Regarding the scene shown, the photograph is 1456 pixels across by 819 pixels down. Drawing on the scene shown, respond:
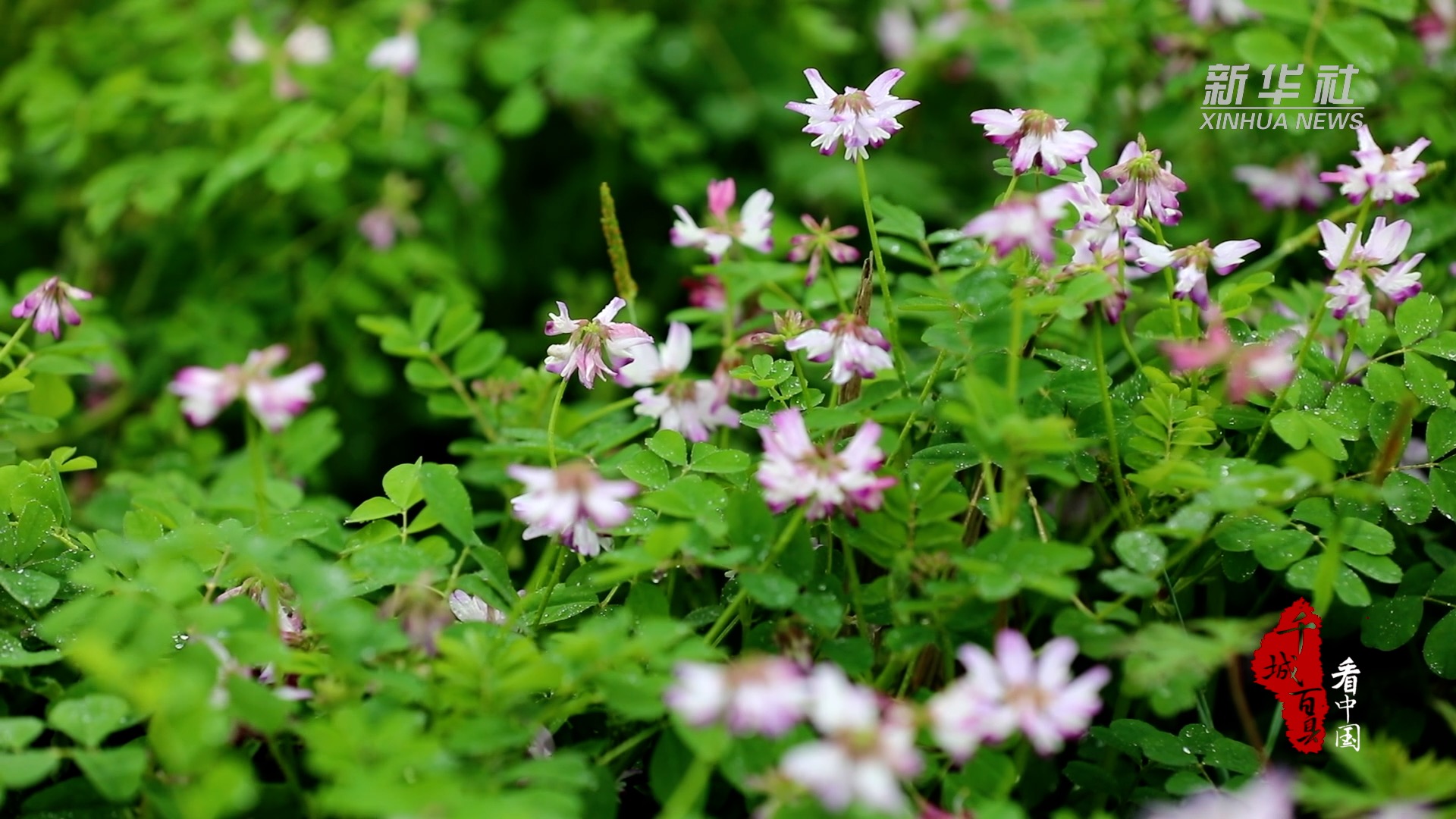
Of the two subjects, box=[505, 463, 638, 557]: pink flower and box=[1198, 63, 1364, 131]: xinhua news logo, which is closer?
box=[505, 463, 638, 557]: pink flower

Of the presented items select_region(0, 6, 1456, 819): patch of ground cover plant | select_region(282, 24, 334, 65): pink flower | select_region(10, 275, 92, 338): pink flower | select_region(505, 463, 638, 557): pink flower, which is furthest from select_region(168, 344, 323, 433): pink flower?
select_region(282, 24, 334, 65): pink flower

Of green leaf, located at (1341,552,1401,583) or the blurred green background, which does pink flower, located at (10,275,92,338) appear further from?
green leaf, located at (1341,552,1401,583)

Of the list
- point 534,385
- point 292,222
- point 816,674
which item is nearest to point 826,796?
point 816,674

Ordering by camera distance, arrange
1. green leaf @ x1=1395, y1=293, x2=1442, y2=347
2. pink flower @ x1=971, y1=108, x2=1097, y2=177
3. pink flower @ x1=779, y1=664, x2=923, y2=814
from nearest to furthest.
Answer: pink flower @ x1=779, y1=664, x2=923, y2=814
pink flower @ x1=971, y1=108, x2=1097, y2=177
green leaf @ x1=1395, y1=293, x2=1442, y2=347

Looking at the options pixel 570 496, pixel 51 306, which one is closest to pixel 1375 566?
pixel 570 496

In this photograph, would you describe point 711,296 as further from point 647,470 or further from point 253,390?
point 253,390

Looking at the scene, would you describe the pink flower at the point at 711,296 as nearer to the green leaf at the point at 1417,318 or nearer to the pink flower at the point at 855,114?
the pink flower at the point at 855,114

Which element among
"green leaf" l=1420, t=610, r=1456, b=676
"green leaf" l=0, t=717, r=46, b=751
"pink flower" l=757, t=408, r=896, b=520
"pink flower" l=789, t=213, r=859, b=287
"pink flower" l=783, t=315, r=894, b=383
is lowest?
"green leaf" l=1420, t=610, r=1456, b=676
